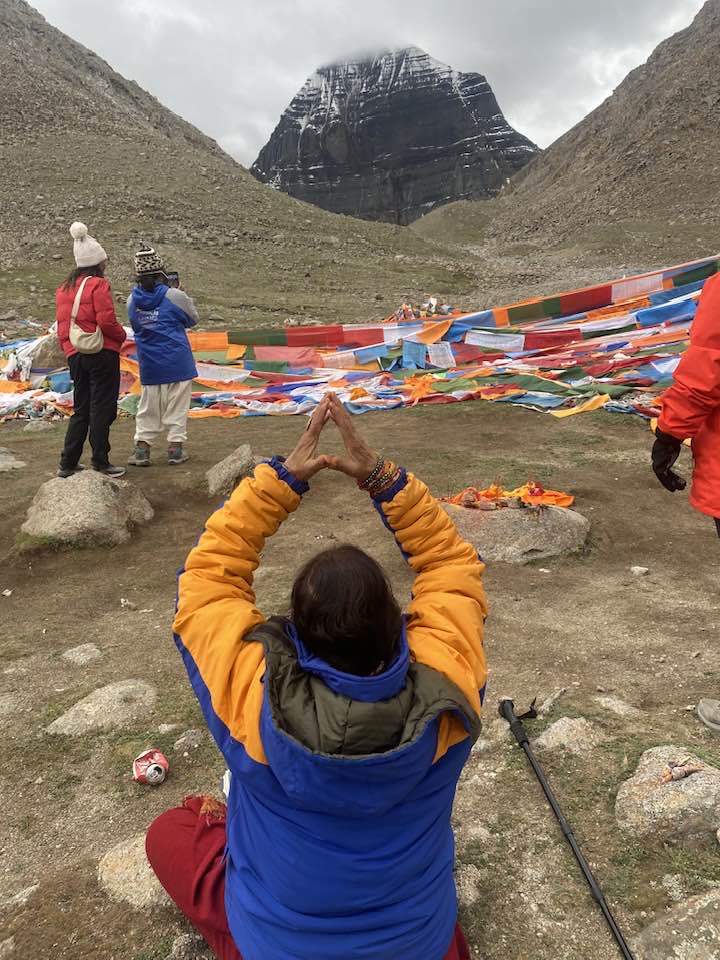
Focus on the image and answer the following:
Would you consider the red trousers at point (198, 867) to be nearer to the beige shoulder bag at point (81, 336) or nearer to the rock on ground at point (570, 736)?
Result: the rock on ground at point (570, 736)

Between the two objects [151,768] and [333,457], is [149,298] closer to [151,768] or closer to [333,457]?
[151,768]

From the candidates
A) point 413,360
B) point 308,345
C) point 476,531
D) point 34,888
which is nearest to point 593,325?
point 413,360

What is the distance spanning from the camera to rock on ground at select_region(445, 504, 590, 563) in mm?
4926

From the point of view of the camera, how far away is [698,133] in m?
54.0

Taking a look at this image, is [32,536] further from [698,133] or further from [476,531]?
[698,133]

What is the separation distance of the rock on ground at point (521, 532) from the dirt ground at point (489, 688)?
5.1 inches

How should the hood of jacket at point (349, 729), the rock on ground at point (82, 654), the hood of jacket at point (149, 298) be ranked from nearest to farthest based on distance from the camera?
the hood of jacket at point (349, 729) < the rock on ground at point (82, 654) < the hood of jacket at point (149, 298)

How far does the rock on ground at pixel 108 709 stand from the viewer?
10.3 ft

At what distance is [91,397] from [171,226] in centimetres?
2913

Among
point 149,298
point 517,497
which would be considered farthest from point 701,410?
point 149,298

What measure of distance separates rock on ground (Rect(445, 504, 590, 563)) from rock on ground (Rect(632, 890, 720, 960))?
9.60 feet

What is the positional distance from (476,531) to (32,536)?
3.27 metres

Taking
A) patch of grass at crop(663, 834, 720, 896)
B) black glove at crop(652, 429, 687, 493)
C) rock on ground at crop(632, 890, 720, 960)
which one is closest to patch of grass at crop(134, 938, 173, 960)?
rock on ground at crop(632, 890, 720, 960)

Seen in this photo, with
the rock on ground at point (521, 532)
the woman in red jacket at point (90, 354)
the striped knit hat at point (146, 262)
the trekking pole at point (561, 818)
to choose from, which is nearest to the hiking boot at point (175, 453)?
the woman in red jacket at point (90, 354)
